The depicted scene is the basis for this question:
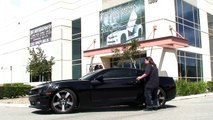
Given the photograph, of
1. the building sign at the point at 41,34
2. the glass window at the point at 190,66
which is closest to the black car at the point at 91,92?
the glass window at the point at 190,66

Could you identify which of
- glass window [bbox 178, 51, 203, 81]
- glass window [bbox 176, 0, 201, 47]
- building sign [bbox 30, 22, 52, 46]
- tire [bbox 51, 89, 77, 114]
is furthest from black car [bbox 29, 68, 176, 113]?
building sign [bbox 30, 22, 52, 46]

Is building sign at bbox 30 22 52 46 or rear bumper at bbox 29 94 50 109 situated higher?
building sign at bbox 30 22 52 46

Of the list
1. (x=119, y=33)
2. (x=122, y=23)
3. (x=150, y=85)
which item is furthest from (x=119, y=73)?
(x=122, y=23)

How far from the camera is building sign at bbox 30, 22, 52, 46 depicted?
38.6 meters

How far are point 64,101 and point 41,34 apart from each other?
103 ft

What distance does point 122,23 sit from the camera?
29.2 meters

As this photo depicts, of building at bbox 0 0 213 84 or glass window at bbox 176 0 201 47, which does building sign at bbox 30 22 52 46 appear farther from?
glass window at bbox 176 0 201 47

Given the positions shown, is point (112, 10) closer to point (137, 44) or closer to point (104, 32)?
point (104, 32)

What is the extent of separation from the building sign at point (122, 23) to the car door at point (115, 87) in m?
17.0

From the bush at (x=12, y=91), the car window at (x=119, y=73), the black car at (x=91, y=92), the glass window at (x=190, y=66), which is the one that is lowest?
the bush at (x=12, y=91)

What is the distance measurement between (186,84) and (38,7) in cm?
2604

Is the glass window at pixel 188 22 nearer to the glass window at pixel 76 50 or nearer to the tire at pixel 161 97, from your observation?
the glass window at pixel 76 50

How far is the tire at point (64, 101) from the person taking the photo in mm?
9766

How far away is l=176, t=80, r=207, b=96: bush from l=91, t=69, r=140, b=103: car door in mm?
10532
